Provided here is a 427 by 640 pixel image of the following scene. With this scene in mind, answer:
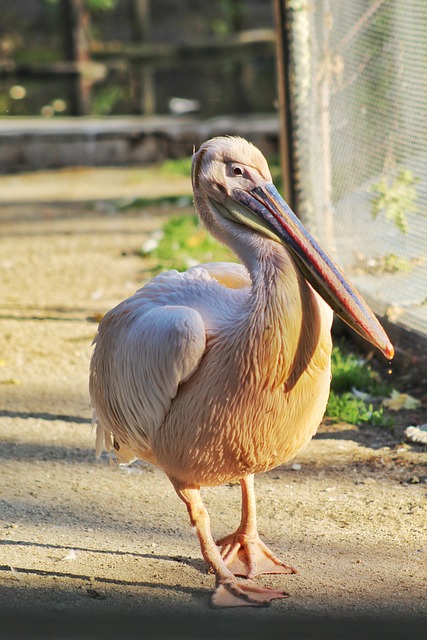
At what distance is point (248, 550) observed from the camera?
10.4 feet

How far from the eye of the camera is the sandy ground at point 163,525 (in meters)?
2.85

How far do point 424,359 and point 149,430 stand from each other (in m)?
2.02

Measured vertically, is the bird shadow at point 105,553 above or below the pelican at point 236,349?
below

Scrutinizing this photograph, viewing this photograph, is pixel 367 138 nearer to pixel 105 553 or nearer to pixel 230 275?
pixel 230 275

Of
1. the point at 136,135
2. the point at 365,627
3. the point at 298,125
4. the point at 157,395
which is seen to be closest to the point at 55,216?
the point at 136,135

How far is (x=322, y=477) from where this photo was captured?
3.81m

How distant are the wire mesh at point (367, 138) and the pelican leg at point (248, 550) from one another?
6.20 feet

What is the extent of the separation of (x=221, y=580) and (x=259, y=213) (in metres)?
1.13

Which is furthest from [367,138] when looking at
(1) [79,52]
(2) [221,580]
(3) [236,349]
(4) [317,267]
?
(1) [79,52]

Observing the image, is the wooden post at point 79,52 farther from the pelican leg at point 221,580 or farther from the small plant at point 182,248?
the pelican leg at point 221,580

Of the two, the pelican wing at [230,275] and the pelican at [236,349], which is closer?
the pelican at [236,349]

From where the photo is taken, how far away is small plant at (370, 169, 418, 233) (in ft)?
17.2

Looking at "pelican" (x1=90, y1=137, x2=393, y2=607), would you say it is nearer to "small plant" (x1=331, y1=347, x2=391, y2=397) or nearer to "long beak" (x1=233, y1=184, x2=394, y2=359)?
"long beak" (x1=233, y1=184, x2=394, y2=359)

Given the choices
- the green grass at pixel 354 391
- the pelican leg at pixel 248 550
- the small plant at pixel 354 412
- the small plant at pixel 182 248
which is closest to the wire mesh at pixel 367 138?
the green grass at pixel 354 391
